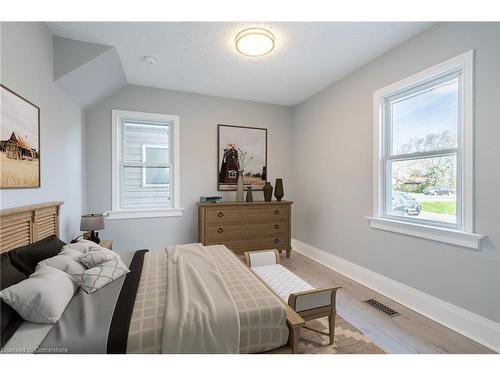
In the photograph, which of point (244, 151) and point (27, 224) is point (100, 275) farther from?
point (244, 151)

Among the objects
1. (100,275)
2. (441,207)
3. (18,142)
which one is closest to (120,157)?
(18,142)

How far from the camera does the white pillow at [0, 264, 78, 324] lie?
43.7 inches

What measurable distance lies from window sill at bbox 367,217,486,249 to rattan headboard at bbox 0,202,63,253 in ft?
10.7

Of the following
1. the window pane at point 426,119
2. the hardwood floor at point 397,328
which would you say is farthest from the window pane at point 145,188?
the window pane at point 426,119

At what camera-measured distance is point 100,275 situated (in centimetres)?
152

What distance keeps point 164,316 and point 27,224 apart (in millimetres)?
1422

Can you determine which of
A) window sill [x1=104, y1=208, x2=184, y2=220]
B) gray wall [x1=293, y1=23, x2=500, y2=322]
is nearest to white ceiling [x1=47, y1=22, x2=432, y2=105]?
gray wall [x1=293, y1=23, x2=500, y2=322]

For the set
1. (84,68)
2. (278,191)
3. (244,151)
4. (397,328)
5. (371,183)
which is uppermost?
(84,68)

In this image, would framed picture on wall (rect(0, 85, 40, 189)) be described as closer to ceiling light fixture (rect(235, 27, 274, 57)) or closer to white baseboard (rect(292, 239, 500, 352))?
ceiling light fixture (rect(235, 27, 274, 57))

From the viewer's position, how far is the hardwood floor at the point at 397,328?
65.7 inches

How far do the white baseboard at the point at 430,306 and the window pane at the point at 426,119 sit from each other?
1.41 m

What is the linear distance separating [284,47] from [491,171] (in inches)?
83.1

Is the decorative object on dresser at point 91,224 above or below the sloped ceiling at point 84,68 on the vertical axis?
below

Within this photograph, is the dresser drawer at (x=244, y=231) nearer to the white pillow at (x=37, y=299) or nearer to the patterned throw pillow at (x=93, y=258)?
the patterned throw pillow at (x=93, y=258)
